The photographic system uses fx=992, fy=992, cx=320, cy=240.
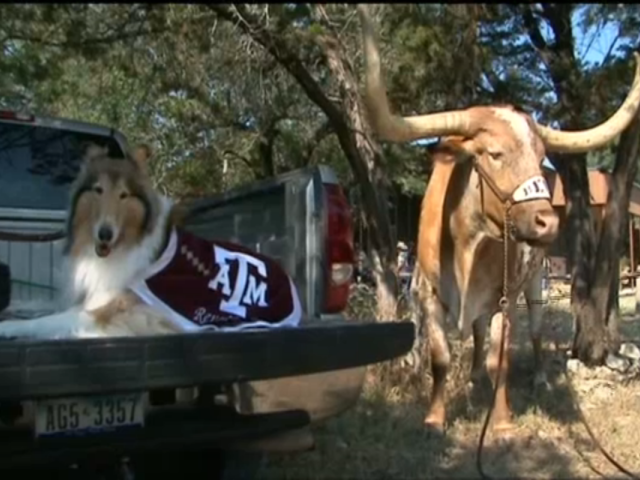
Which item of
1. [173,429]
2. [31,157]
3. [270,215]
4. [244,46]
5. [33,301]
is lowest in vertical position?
[173,429]

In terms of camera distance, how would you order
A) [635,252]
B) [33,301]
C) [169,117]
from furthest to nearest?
[635,252] → [169,117] → [33,301]

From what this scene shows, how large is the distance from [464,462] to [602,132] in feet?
8.32

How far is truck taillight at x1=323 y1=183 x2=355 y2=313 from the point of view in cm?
521

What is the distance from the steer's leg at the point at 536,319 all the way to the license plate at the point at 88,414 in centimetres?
412

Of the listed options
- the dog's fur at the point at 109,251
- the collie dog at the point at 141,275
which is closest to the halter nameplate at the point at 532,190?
the collie dog at the point at 141,275

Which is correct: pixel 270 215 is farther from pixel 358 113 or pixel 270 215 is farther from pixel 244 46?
pixel 244 46

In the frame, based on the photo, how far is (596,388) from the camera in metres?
8.52

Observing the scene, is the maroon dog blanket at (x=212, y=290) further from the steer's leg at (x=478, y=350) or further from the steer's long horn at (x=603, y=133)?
the steer's leg at (x=478, y=350)

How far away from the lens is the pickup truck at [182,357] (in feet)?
12.7

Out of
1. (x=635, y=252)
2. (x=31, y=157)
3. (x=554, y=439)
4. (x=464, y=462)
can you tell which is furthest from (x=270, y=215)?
(x=635, y=252)

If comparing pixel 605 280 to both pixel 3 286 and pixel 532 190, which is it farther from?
pixel 3 286

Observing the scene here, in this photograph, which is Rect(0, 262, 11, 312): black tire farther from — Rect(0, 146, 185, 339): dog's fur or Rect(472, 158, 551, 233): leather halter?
Rect(472, 158, 551, 233): leather halter

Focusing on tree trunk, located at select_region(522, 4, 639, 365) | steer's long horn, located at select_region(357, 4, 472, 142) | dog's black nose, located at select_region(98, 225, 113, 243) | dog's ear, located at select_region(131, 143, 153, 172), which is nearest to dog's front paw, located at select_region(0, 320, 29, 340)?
dog's black nose, located at select_region(98, 225, 113, 243)

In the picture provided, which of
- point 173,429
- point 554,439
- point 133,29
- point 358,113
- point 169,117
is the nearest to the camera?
point 173,429
